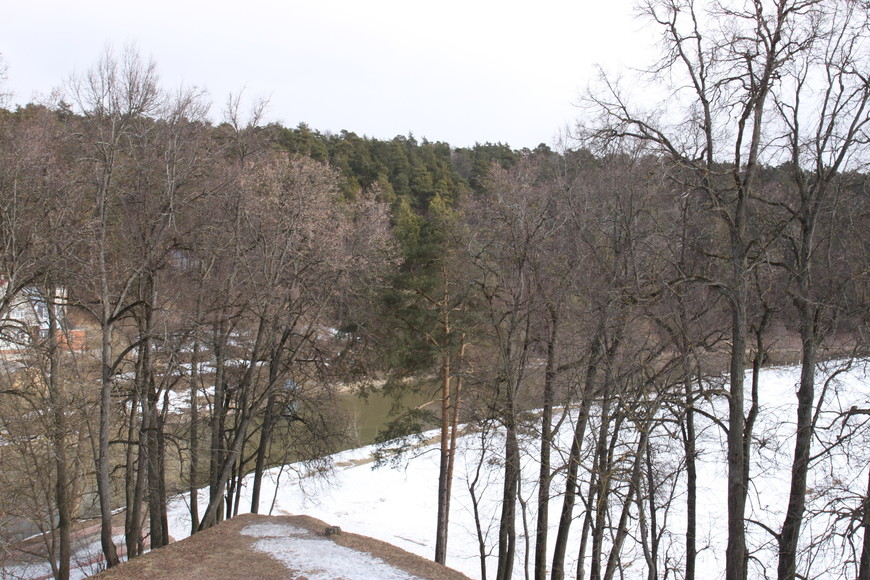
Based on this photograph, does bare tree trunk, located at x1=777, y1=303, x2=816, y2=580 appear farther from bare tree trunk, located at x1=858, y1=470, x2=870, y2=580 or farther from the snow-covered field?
the snow-covered field

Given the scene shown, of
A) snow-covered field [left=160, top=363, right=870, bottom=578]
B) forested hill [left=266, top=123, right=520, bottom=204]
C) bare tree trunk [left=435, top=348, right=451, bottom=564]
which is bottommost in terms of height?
snow-covered field [left=160, top=363, right=870, bottom=578]

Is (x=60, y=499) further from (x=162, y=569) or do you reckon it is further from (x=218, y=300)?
(x=218, y=300)

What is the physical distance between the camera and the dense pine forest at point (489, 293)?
8.28m

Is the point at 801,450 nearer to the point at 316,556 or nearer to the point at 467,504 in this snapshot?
the point at 316,556

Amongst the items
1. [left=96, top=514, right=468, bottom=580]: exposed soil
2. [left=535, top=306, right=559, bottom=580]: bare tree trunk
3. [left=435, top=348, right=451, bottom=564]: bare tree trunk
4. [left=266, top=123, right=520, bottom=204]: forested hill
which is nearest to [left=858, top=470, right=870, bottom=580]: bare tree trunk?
[left=535, top=306, right=559, bottom=580]: bare tree trunk

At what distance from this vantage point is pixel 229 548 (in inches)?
446

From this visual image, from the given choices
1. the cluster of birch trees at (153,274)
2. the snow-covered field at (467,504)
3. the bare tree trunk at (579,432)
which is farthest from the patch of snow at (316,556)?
the snow-covered field at (467,504)

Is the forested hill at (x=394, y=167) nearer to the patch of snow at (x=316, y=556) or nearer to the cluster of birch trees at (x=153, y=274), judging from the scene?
the cluster of birch trees at (x=153, y=274)

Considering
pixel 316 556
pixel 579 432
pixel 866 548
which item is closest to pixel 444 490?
pixel 316 556

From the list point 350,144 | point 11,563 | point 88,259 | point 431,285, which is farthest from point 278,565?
point 350,144

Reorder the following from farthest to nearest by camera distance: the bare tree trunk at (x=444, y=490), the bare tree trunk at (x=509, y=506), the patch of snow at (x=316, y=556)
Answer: the bare tree trunk at (x=444, y=490)
the bare tree trunk at (x=509, y=506)
the patch of snow at (x=316, y=556)

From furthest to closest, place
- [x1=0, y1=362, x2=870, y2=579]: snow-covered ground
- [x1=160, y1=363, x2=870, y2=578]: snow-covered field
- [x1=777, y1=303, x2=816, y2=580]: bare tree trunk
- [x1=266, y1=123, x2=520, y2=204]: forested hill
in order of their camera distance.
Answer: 1. [x1=266, y1=123, x2=520, y2=204]: forested hill
2. [x1=160, y1=363, x2=870, y2=578]: snow-covered field
3. [x1=0, y1=362, x2=870, y2=579]: snow-covered ground
4. [x1=777, y1=303, x2=816, y2=580]: bare tree trunk

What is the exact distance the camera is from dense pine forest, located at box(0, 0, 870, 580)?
8.28m

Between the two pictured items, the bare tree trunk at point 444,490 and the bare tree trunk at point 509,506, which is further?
the bare tree trunk at point 444,490
